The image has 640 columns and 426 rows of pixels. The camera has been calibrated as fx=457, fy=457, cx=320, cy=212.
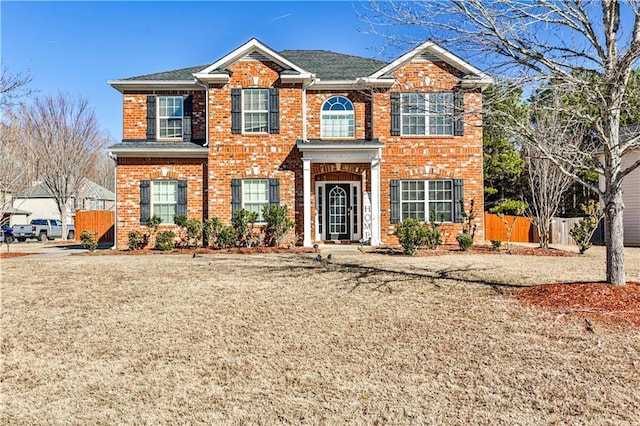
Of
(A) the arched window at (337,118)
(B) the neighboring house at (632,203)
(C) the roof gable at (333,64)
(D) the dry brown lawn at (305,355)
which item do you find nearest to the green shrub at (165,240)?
(D) the dry brown lawn at (305,355)

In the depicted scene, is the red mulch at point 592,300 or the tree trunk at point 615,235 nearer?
the red mulch at point 592,300

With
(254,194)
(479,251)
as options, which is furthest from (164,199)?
(479,251)

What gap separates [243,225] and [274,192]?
1601 millimetres

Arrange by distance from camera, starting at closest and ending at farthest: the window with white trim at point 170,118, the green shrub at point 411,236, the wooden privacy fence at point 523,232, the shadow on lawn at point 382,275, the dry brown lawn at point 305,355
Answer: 1. the dry brown lawn at point 305,355
2. the shadow on lawn at point 382,275
3. the green shrub at point 411,236
4. the window with white trim at point 170,118
5. the wooden privacy fence at point 523,232

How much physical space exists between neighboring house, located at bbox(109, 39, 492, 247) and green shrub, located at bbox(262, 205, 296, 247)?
525mm

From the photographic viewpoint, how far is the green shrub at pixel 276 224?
1508 centimetres

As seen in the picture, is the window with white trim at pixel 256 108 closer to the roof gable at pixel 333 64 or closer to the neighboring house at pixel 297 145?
the neighboring house at pixel 297 145

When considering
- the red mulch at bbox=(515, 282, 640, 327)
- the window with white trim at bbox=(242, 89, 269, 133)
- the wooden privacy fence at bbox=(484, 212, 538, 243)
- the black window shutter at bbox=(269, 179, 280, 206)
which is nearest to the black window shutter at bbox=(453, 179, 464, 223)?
A: the wooden privacy fence at bbox=(484, 212, 538, 243)

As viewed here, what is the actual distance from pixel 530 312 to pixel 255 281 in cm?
477

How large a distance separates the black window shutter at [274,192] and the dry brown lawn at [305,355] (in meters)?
7.24

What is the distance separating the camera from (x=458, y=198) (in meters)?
16.2

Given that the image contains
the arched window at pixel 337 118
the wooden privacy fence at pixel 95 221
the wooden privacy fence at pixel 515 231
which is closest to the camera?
the arched window at pixel 337 118

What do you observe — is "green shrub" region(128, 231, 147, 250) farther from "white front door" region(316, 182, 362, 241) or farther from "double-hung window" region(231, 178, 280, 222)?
"white front door" region(316, 182, 362, 241)

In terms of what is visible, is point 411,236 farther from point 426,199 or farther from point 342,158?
point 342,158
